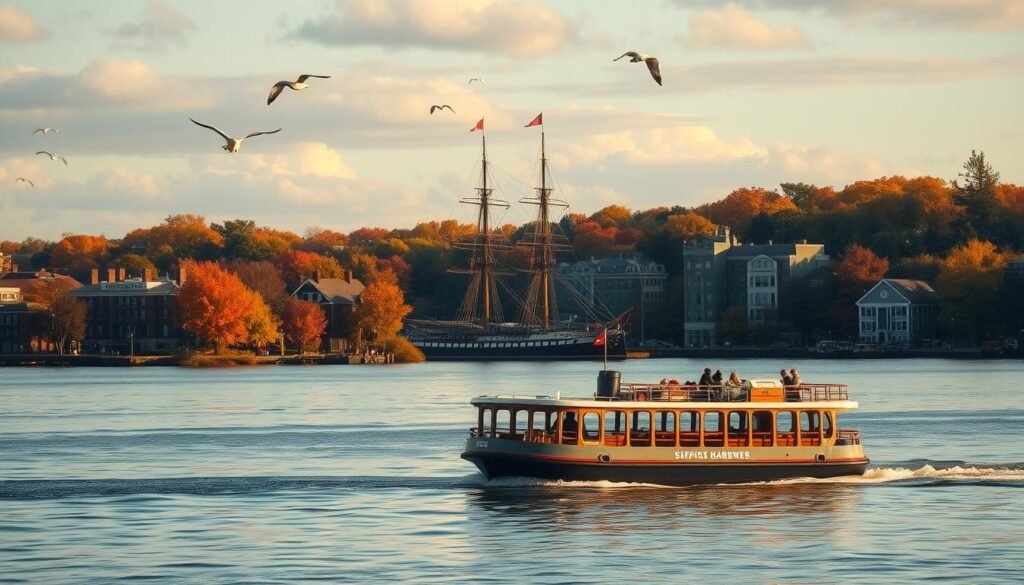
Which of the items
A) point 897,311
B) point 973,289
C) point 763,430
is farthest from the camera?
point 897,311

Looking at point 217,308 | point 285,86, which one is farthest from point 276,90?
point 217,308

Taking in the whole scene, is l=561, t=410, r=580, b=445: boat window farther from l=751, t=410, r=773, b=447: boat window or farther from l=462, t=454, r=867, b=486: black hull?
l=751, t=410, r=773, b=447: boat window

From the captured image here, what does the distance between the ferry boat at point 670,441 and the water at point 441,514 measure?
530 millimetres

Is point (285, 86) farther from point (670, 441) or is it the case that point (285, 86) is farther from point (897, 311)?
point (897, 311)

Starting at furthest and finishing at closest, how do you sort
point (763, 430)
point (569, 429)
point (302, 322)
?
point (302, 322) → point (763, 430) → point (569, 429)

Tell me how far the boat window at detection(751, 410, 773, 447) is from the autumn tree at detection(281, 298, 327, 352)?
144 m

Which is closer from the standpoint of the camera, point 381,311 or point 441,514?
point 441,514

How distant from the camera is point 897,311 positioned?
192750mm

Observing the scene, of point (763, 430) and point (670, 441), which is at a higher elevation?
point (763, 430)

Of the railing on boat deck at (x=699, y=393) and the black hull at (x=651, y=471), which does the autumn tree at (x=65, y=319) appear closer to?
the black hull at (x=651, y=471)

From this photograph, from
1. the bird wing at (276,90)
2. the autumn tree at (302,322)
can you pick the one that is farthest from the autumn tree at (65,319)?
the bird wing at (276,90)

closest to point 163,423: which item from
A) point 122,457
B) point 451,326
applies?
point 122,457

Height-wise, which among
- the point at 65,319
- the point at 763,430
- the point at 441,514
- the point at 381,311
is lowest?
the point at 441,514

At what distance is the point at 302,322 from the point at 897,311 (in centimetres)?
6031
